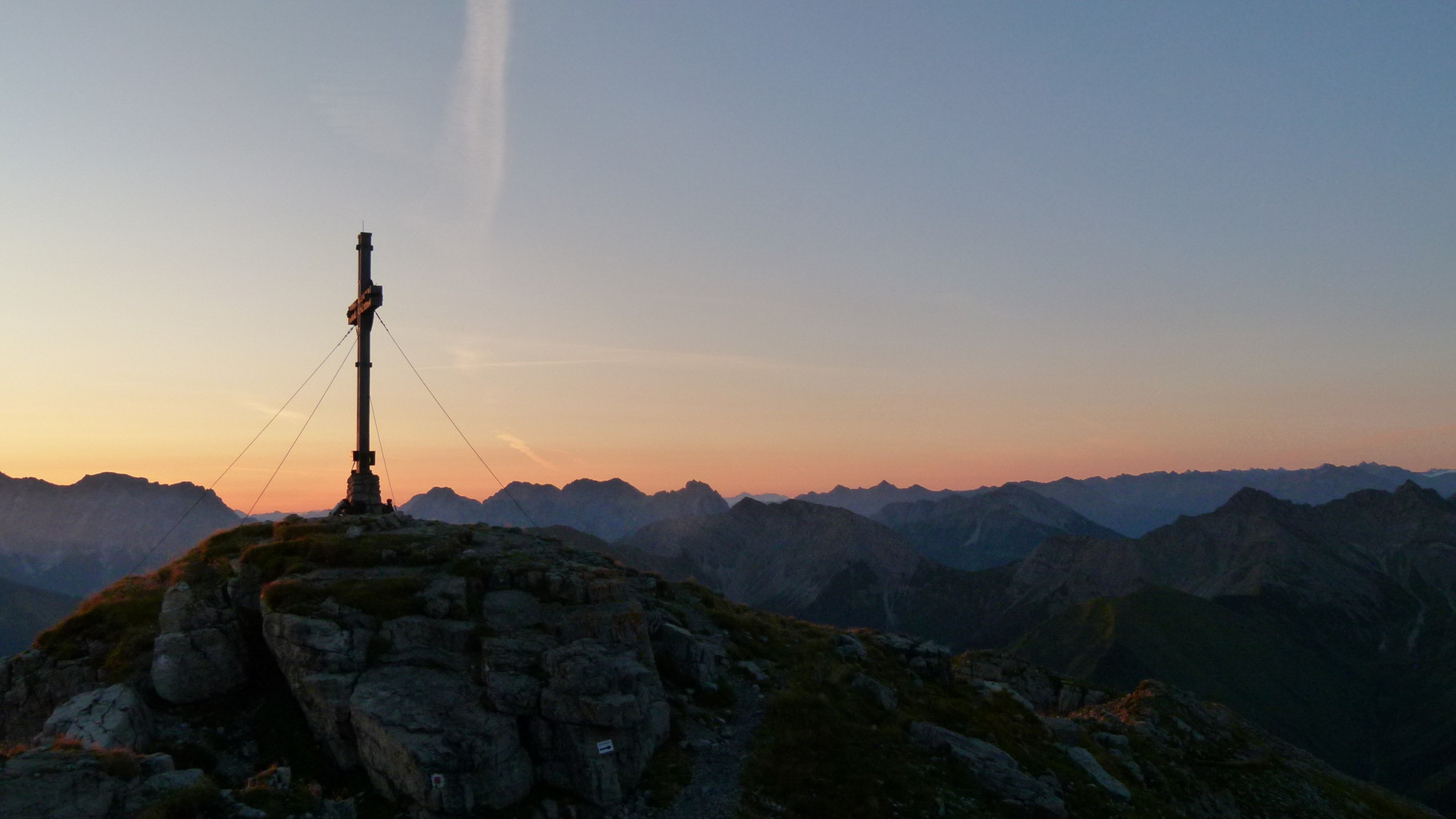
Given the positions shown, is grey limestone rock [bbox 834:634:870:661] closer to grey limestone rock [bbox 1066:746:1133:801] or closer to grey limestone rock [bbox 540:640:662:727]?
grey limestone rock [bbox 1066:746:1133:801]

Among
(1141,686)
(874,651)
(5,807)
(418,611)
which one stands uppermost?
(418,611)

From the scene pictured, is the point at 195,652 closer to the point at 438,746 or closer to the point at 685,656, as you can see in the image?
the point at 438,746

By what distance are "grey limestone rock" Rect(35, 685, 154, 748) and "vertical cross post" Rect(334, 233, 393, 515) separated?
15505 millimetres

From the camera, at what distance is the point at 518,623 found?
26438 millimetres

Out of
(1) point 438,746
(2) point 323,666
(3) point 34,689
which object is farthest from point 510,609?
(3) point 34,689

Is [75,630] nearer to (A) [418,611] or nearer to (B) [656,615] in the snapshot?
(A) [418,611]

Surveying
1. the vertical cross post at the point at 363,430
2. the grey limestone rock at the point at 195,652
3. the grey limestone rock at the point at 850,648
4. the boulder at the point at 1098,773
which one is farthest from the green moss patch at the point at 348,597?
the boulder at the point at 1098,773

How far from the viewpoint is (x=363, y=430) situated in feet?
127

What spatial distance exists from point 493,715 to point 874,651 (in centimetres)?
2145

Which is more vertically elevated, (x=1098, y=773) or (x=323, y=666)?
(x=323, y=666)

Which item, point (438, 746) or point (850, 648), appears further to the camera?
point (850, 648)

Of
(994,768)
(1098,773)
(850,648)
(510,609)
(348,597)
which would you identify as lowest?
(1098,773)

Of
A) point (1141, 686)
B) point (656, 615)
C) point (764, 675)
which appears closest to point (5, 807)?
point (656, 615)

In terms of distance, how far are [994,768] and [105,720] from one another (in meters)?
27.9
